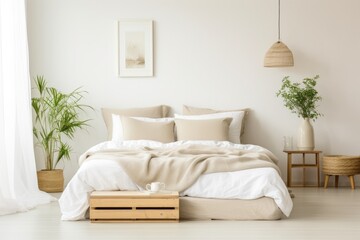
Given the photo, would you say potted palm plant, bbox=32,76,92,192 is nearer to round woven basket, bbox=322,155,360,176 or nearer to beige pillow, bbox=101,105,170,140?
beige pillow, bbox=101,105,170,140

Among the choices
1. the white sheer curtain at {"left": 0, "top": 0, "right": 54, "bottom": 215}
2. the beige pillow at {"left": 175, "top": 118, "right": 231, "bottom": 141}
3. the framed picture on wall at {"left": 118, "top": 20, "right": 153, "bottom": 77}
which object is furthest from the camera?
the framed picture on wall at {"left": 118, "top": 20, "right": 153, "bottom": 77}

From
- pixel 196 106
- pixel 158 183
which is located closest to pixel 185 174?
pixel 158 183

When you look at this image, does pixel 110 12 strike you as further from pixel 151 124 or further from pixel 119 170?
pixel 119 170

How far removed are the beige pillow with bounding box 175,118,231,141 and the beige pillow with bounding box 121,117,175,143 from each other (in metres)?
0.16

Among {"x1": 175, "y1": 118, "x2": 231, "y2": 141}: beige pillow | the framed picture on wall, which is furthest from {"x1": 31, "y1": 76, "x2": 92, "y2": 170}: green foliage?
{"x1": 175, "y1": 118, "x2": 231, "y2": 141}: beige pillow

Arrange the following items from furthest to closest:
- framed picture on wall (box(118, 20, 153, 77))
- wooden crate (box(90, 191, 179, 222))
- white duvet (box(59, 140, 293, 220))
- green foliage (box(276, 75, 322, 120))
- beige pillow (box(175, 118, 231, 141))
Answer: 1. framed picture on wall (box(118, 20, 153, 77))
2. green foliage (box(276, 75, 322, 120))
3. beige pillow (box(175, 118, 231, 141))
4. white duvet (box(59, 140, 293, 220))
5. wooden crate (box(90, 191, 179, 222))

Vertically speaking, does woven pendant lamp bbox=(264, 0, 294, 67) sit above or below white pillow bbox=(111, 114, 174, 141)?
above

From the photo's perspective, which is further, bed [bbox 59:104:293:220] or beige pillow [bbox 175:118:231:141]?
beige pillow [bbox 175:118:231:141]

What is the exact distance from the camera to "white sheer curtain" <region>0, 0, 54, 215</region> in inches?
290

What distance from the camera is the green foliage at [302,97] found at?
9430mm

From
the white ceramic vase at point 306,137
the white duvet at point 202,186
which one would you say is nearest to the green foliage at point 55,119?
the white duvet at point 202,186

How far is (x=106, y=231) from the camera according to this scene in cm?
625

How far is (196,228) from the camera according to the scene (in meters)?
6.39

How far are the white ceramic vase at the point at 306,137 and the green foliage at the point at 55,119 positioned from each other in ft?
9.14
